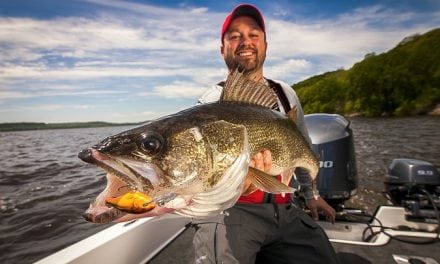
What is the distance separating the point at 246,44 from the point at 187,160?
2307 millimetres

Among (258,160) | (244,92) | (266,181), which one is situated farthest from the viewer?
(244,92)

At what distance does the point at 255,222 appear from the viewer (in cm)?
293

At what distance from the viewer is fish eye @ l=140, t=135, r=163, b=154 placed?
153 cm

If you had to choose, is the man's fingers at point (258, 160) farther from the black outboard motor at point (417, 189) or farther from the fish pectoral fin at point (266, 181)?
the black outboard motor at point (417, 189)

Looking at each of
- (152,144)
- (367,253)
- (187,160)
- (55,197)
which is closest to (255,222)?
(187,160)

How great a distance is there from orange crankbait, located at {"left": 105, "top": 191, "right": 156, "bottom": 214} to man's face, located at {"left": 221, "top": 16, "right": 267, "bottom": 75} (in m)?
2.44

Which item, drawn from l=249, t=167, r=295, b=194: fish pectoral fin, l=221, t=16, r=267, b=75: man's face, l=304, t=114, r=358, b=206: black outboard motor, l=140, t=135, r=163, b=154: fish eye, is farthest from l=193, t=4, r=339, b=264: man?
l=304, t=114, r=358, b=206: black outboard motor

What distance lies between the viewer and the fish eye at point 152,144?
60.1 inches

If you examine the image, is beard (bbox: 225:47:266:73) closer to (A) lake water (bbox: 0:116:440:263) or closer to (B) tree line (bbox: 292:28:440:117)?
(A) lake water (bbox: 0:116:440:263)

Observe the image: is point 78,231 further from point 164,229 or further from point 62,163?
point 62,163

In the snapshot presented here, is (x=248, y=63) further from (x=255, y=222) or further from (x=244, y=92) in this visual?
(x=255, y=222)

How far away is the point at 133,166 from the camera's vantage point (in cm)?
146

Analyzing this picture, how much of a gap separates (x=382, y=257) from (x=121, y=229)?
11.2 feet

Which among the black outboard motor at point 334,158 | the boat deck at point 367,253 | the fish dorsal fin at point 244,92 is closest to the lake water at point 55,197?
the boat deck at point 367,253
